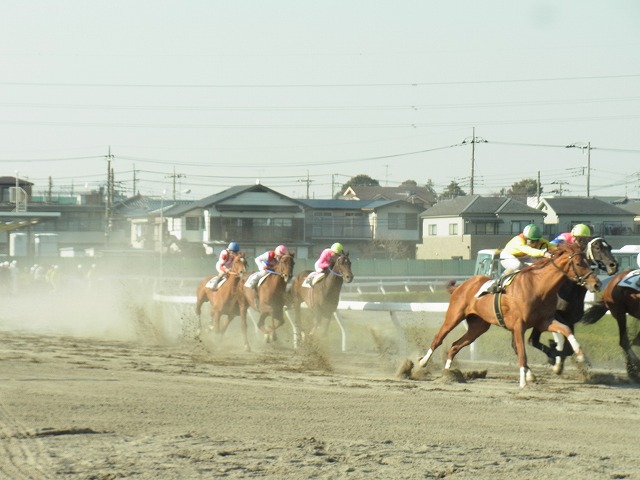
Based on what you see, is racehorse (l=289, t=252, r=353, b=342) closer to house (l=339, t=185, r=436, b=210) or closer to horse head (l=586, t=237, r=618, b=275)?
horse head (l=586, t=237, r=618, b=275)

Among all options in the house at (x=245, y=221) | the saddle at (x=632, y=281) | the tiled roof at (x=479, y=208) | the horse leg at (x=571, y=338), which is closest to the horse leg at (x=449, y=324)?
the horse leg at (x=571, y=338)

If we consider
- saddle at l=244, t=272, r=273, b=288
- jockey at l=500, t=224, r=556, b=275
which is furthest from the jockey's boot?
jockey at l=500, t=224, r=556, b=275

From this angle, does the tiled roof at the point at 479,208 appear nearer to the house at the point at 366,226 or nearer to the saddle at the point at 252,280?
the house at the point at 366,226

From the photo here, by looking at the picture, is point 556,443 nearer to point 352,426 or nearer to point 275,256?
point 352,426

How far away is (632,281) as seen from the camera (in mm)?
11805

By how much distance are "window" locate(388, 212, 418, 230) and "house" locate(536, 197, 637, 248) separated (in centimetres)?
886

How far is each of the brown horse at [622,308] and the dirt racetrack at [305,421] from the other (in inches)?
12.0

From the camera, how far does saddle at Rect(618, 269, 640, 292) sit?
38.5 feet

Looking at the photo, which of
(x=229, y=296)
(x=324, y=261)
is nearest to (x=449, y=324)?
(x=324, y=261)

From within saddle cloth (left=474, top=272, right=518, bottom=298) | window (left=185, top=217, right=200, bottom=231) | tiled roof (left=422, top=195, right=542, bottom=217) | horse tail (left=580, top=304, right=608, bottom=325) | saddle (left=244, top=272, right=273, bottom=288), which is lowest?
horse tail (left=580, top=304, right=608, bottom=325)

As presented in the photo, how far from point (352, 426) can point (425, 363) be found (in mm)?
4095

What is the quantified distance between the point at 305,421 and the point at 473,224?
50.3 m

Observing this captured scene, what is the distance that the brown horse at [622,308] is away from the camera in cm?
1148

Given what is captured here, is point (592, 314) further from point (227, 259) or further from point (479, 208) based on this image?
point (479, 208)
